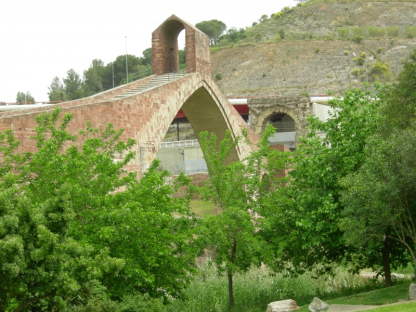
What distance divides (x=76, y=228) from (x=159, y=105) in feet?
27.9

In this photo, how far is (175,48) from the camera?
2584 centimetres

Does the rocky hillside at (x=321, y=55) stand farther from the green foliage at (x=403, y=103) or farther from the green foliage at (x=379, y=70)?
the green foliage at (x=403, y=103)

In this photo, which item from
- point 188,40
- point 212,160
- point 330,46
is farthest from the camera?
point 330,46

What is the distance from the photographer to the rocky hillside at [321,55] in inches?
3066

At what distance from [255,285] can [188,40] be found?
31.9ft

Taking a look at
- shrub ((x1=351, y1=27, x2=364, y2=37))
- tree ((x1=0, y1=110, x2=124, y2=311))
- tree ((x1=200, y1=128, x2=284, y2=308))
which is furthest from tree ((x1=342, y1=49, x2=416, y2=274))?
shrub ((x1=351, y1=27, x2=364, y2=37))

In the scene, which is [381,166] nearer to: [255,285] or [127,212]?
[127,212]

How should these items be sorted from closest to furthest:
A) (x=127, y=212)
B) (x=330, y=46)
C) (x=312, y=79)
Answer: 1. (x=127, y=212)
2. (x=312, y=79)
3. (x=330, y=46)

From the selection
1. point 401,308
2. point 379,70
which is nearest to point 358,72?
point 379,70

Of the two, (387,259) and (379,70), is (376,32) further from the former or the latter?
(387,259)

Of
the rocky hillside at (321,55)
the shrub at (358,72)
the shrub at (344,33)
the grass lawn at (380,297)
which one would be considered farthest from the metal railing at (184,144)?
the shrub at (344,33)

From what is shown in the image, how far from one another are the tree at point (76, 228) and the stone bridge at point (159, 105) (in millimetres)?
632

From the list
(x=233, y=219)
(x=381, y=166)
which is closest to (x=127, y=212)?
(x=233, y=219)

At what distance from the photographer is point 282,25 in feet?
350
